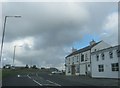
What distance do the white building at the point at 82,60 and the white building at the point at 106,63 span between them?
5.45m

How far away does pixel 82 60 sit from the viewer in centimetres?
6366

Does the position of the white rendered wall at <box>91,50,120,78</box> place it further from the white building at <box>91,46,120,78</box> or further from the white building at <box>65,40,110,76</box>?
the white building at <box>65,40,110,76</box>

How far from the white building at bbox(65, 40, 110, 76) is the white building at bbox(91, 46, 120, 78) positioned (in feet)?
17.9

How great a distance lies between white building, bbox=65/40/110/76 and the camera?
5825cm

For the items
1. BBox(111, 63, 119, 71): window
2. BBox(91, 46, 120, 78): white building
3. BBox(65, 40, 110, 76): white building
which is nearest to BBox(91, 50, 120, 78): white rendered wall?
BBox(91, 46, 120, 78): white building

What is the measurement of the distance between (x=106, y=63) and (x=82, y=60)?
19.1 m

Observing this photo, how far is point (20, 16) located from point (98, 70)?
90.2 ft

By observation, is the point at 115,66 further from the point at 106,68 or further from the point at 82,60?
the point at 82,60

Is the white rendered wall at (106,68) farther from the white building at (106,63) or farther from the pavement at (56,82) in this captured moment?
the pavement at (56,82)

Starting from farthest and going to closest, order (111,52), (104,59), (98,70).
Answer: (98,70)
(104,59)
(111,52)

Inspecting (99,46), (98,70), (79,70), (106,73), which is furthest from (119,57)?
→ (79,70)

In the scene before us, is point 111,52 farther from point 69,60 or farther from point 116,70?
point 69,60

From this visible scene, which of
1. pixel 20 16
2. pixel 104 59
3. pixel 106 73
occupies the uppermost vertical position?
pixel 20 16

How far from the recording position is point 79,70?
2569 inches
